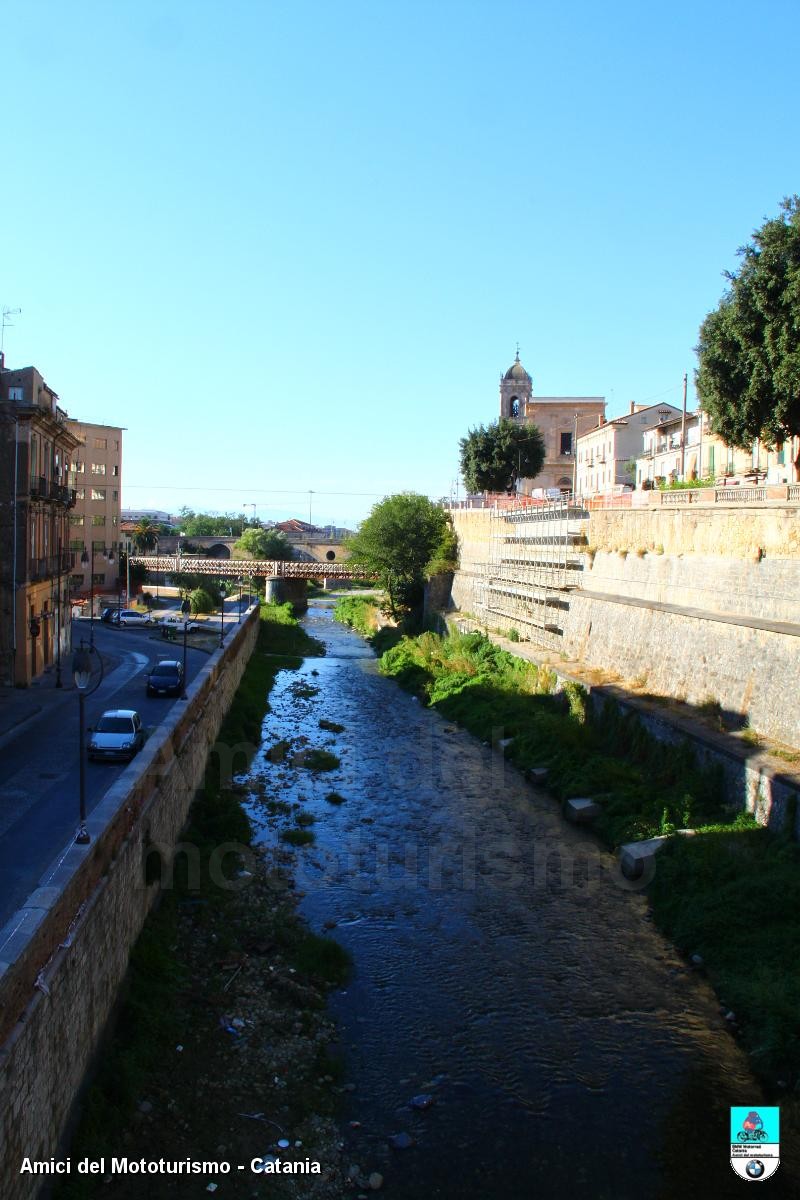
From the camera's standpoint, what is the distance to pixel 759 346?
80.6 feet

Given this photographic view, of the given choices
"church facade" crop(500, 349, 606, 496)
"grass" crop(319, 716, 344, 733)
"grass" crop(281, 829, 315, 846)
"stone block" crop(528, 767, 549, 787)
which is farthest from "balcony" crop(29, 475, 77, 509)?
"church facade" crop(500, 349, 606, 496)

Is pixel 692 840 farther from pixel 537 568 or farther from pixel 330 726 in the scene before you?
pixel 537 568

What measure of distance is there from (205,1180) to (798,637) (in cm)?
1438

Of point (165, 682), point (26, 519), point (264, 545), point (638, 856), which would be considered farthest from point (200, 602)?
point (638, 856)

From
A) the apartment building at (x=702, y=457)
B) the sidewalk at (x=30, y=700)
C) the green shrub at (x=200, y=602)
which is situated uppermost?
the apartment building at (x=702, y=457)

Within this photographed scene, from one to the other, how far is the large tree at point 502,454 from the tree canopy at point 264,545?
1313 inches

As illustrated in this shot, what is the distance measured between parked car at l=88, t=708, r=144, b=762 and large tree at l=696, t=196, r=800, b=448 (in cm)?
1783

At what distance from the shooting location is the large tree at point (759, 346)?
926 inches

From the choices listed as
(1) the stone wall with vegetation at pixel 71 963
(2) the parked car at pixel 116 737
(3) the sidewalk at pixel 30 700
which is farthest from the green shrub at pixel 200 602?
(1) the stone wall with vegetation at pixel 71 963

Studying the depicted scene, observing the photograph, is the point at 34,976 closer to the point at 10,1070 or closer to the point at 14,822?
the point at 10,1070

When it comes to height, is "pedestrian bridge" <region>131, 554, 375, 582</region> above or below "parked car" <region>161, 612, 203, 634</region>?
above

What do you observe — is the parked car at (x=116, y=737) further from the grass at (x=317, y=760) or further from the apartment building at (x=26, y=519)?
the apartment building at (x=26, y=519)

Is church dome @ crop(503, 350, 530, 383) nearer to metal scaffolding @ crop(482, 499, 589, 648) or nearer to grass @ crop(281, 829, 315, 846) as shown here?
metal scaffolding @ crop(482, 499, 589, 648)

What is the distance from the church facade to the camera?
69688 mm
